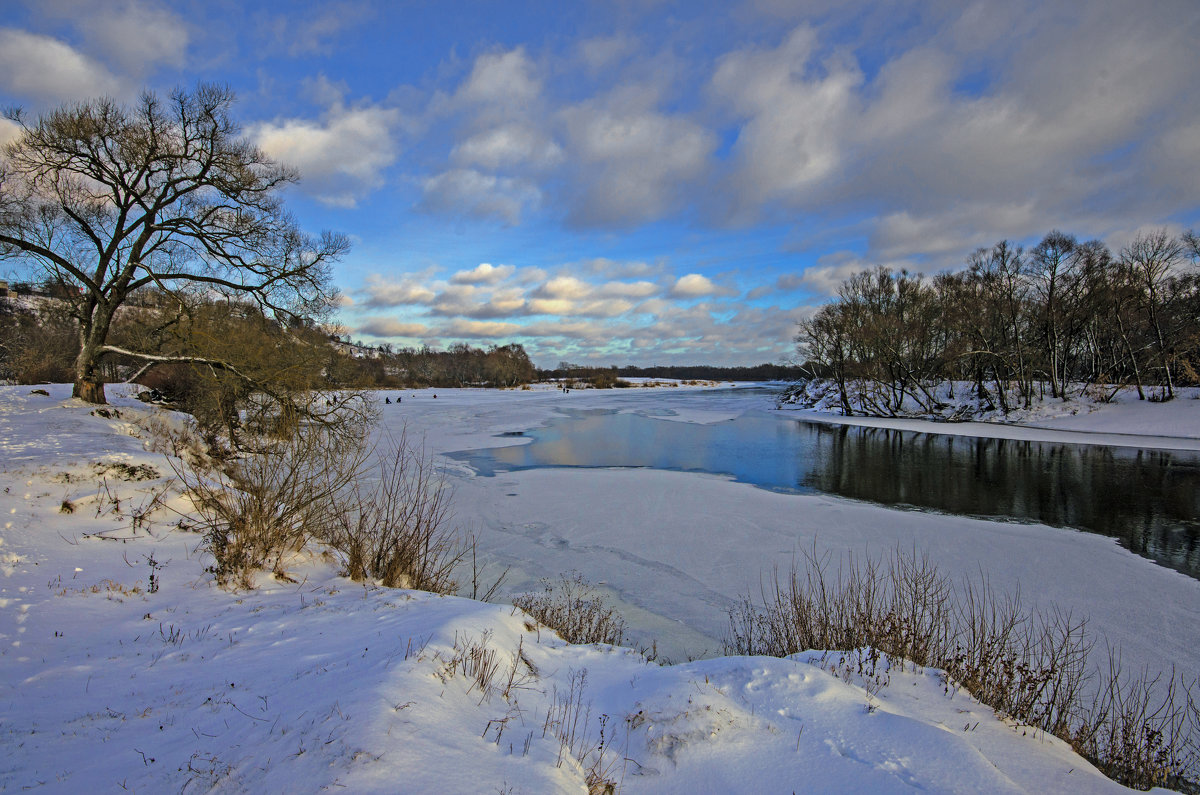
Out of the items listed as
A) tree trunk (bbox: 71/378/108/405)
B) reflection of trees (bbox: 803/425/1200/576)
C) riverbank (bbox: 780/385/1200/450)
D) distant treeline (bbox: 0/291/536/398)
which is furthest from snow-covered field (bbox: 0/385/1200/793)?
riverbank (bbox: 780/385/1200/450)

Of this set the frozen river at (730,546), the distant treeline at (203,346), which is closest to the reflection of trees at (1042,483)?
the frozen river at (730,546)

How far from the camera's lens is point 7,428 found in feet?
31.7

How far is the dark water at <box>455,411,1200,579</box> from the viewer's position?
11086 millimetres

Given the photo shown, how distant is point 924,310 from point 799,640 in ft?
120

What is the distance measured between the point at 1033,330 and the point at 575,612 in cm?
3864

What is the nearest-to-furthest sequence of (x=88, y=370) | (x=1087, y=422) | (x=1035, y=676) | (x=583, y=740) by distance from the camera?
(x=583, y=740) < (x=1035, y=676) < (x=88, y=370) < (x=1087, y=422)

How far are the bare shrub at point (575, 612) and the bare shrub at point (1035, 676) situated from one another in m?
1.38

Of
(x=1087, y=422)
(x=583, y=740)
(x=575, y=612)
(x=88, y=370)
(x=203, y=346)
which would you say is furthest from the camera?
(x=1087, y=422)

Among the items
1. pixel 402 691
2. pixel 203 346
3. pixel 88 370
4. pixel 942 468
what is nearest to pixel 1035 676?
pixel 402 691

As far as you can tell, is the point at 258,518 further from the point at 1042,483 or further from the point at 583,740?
the point at 1042,483

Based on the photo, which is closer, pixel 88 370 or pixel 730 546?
pixel 730 546

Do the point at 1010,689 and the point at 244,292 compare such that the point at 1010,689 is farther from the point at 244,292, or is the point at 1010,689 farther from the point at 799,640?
the point at 244,292

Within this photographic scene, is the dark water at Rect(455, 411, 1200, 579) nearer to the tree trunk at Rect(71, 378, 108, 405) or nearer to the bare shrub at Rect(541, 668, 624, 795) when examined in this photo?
the tree trunk at Rect(71, 378, 108, 405)

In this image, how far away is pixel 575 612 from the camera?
249 inches
